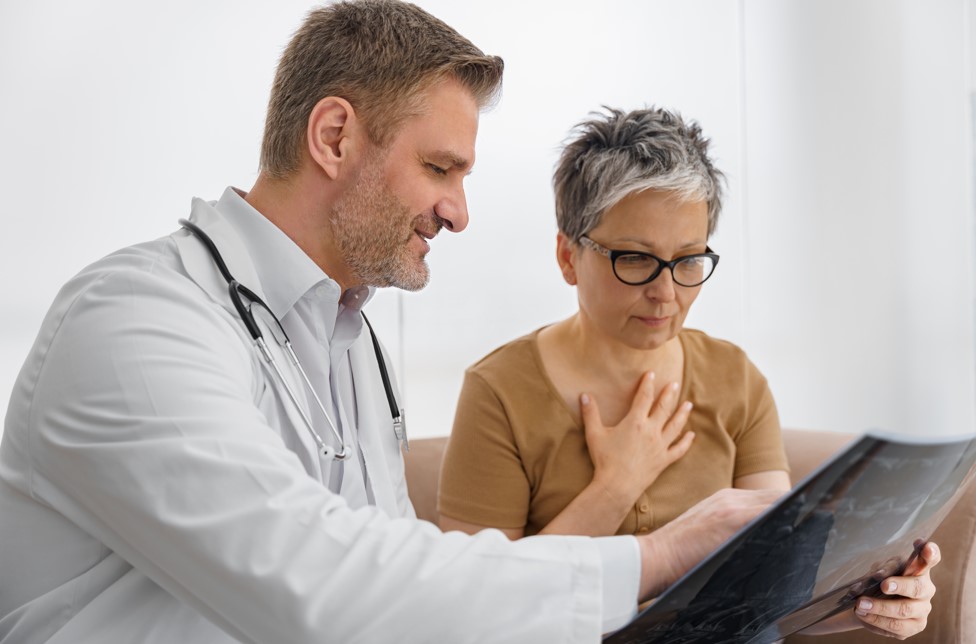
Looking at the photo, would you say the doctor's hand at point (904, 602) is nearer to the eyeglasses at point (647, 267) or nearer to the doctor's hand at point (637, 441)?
the doctor's hand at point (637, 441)

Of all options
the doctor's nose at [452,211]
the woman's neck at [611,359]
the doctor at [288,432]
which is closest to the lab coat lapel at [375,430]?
the doctor at [288,432]

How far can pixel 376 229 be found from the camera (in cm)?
128

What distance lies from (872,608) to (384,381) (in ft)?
2.40

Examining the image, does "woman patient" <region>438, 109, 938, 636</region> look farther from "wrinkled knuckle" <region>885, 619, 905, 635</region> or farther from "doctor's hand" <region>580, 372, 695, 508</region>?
"wrinkled knuckle" <region>885, 619, 905, 635</region>

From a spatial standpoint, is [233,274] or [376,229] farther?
[376,229]

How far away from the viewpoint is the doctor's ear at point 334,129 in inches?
49.3

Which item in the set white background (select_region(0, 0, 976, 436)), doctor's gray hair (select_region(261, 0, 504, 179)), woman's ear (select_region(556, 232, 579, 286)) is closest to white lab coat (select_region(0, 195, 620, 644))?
doctor's gray hair (select_region(261, 0, 504, 179))

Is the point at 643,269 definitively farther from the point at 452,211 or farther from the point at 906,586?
the point at 906,586

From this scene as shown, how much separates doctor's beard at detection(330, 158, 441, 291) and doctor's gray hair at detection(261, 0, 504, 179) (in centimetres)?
7

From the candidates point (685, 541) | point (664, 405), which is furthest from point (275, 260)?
point (664, 405)

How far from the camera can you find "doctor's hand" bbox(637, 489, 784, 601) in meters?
0.88

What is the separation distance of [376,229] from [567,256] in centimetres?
55

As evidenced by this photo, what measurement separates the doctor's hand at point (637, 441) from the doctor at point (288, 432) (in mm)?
353

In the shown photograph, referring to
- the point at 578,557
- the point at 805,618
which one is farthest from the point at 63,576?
the point at 805,618
